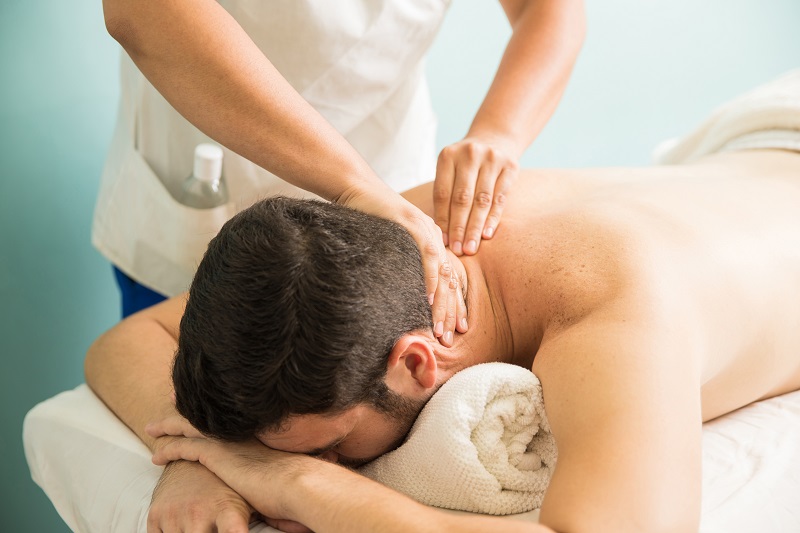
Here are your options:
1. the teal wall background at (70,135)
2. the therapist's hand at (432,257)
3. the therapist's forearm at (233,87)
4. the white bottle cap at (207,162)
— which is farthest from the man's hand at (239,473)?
the teal wall background at (70,135)

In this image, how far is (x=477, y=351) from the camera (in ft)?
3.94

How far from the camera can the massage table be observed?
1.10 meters

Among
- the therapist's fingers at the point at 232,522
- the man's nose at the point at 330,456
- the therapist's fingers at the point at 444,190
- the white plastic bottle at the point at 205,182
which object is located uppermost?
the white plastic bottle at the point at 205,182

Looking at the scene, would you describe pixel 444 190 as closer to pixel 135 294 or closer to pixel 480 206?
pixel 480 206

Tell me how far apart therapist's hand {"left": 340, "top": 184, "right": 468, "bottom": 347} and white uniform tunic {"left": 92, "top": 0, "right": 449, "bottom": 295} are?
43 cm

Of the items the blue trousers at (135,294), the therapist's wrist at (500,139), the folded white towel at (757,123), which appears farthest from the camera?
the blue trousers at (135,294)

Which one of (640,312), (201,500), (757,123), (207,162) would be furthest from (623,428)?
(757,123)

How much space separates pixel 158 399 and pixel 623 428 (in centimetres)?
71

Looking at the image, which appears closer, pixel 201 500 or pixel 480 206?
pixel 201 500

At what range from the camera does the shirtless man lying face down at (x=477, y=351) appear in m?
0.94

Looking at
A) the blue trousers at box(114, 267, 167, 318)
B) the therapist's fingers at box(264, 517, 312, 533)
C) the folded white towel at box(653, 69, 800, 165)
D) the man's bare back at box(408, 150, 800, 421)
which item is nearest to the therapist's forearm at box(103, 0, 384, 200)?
the man's bare back at box(408, 150, 800, 421)

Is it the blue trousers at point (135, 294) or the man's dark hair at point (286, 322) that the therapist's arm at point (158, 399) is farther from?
the blue trousers at point (135, 294)

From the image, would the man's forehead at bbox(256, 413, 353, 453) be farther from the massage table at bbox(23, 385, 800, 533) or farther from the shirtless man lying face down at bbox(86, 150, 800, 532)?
the massage table at bbox(23, 385, 800, 533)

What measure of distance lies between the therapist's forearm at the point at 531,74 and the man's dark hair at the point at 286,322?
481 mm
